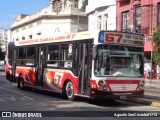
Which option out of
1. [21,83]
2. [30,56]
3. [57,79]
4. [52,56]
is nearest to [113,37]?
[57,79]

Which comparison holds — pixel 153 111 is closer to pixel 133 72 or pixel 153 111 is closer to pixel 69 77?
pixel 133 72

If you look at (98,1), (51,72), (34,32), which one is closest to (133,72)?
(51,72)

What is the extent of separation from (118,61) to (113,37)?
3.11 ft

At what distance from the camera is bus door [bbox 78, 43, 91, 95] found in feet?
51.7

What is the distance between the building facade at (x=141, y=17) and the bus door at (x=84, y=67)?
2287 centimetres

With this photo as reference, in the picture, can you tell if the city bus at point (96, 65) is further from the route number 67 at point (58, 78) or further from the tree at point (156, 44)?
the tree at point (156, 44)

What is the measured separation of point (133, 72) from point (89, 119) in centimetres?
465

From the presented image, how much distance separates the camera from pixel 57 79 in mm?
18172

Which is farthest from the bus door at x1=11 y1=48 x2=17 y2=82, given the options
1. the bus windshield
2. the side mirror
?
the bus windshield

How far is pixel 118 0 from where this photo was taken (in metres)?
Answer: 45.9

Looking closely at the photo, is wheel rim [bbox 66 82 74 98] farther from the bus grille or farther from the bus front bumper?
the bus grille

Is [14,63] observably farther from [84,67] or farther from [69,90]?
[84,67]

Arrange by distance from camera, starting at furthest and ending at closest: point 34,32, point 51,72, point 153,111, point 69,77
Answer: point 34,32 → point 51,72 → point 69,77 → point 153,111

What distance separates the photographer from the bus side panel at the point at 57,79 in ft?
55.1
